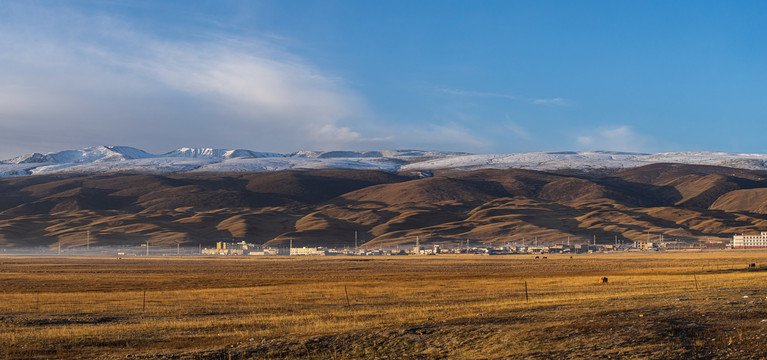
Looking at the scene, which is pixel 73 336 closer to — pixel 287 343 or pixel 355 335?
pixel 287 343

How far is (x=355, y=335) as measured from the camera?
24562 millimetres

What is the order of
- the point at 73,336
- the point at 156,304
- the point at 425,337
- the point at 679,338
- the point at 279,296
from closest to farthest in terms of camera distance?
the point at 679,338 → the point at 425,337 → the point at 73,336 → the point at 156,304 → the point at 279,296

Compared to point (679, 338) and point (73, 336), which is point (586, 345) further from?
point (73, 336)

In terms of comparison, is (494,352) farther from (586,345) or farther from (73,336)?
(73,336)

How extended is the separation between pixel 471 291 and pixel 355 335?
28.2 metres

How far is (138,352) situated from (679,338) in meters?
15.9

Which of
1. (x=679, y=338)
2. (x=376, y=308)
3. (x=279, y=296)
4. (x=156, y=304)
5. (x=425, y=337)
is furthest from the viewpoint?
(x=279, y=296)

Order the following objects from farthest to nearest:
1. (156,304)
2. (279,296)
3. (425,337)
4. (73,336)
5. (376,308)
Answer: (279,296)
(156,304)
(376,308)
(73,336)
(425,337)

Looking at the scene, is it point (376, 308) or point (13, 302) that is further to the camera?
point (13, 302)

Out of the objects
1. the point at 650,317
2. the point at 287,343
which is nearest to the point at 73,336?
the point at 287,343

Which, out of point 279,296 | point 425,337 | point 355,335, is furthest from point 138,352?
point 279,296

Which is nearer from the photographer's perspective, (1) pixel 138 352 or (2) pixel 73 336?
(1) pixel 138 352

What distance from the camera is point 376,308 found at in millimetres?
39094

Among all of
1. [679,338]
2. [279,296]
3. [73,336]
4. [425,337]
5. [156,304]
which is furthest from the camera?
[279,296]
